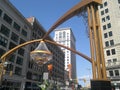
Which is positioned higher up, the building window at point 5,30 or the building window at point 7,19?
the building window at point 7,19

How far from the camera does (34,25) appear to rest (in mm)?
67500

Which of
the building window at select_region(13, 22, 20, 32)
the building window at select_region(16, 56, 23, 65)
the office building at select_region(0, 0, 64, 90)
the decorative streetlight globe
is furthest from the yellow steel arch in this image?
the building window at select_region(16, 56, 23, 65)

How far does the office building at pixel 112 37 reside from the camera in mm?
45003

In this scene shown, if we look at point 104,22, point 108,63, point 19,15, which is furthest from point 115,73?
point 19,15

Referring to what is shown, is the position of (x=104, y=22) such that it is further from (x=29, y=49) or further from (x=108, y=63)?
(x=29, y=49)

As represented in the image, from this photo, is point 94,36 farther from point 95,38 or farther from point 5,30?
point 5,30

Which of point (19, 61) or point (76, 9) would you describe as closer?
point (76, 9)

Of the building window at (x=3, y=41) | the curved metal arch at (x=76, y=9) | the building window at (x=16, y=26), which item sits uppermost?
the building window at (x=16, y=26)

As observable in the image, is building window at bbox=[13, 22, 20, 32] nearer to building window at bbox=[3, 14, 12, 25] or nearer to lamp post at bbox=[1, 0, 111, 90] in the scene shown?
building window at bbox=[3, 14, 12, 25]

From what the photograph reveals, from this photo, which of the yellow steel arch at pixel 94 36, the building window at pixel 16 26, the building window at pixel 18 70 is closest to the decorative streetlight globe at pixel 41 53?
the yellow steel arch at pixel 94 36

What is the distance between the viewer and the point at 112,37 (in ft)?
161

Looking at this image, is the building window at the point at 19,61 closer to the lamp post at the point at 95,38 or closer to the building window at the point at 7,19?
the building window at the point at 7,19

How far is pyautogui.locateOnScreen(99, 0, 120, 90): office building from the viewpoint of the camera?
4500 cm

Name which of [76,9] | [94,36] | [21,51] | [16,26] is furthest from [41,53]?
[21,51]
